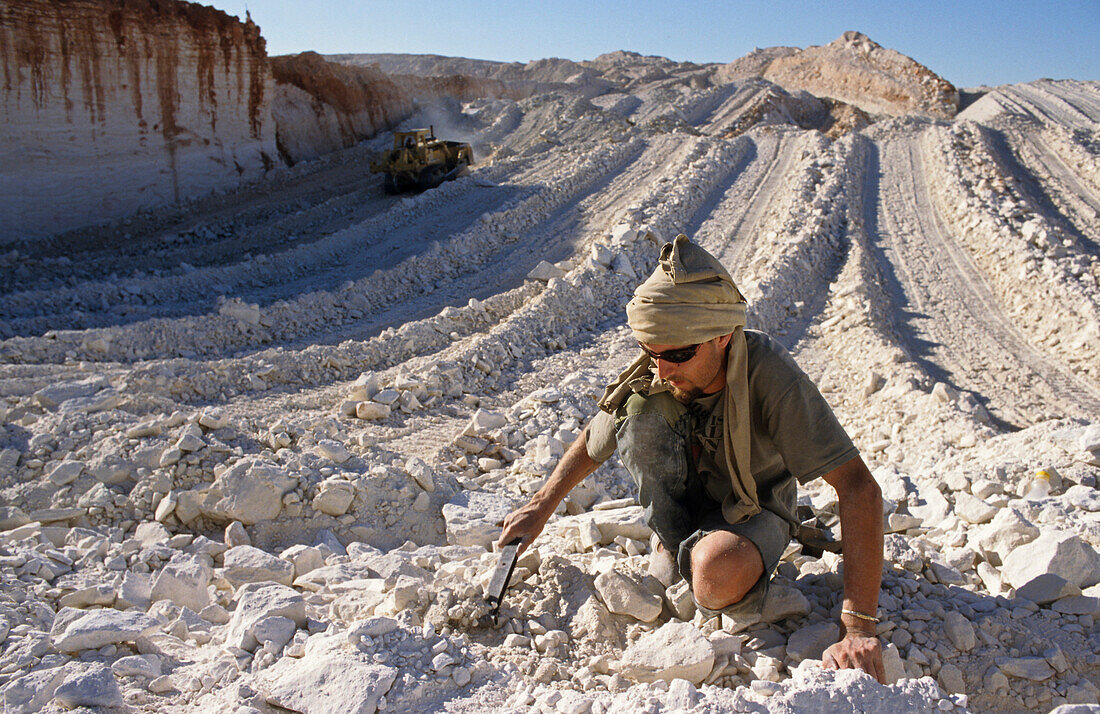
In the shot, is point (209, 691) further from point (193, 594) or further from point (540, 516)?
point (540, 516)

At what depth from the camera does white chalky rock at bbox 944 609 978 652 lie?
2.00m

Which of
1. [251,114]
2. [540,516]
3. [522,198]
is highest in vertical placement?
[251,114]

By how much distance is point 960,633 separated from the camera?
6.61 ft

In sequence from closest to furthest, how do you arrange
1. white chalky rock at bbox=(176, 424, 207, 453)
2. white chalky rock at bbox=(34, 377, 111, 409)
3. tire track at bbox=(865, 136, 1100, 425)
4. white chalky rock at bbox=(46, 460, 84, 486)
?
white chalky rock at bbox=(46, 460, 84, 486), white chalky rock at bbox=(176, 424, 207, 453), white chalky rock at bbox=(34, 377, 111, 409), tire track at bbox=(865, 136, 1100, 425)

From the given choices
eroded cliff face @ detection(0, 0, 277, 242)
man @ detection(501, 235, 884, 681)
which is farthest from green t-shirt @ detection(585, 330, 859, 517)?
eroded cliff face @ detection(0, 0, 277, 242)

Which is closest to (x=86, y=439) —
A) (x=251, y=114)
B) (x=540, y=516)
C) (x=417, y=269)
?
(x=540, y=516)

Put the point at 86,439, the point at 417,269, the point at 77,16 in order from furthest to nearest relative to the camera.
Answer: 1. the point at 77,16
2. the point at 417,269
3. the point at 86,439

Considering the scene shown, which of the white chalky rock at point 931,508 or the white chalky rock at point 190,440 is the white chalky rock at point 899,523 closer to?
the white chalky rock at point 931,508

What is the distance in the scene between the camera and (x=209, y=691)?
2041 millimetres

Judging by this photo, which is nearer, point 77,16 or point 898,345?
point 898,345

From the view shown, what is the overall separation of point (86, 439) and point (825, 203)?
32.3ft

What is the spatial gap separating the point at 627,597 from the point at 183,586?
1.83 metres

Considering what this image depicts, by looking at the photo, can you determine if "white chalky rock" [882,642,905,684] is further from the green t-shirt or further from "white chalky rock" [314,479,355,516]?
"white chalky rock" [314,479,355,516]

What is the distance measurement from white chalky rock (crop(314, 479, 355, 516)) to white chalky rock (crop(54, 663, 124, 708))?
1.76 m
